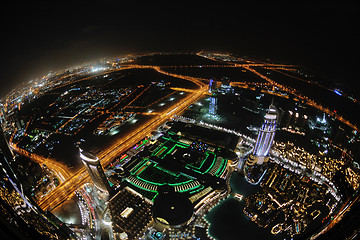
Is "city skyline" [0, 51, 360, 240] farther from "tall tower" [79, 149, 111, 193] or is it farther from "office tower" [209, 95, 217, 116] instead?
"office tower" [209, 95, 217, 116]

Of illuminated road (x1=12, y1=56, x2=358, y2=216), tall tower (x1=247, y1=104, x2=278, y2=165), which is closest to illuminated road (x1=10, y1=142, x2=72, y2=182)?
illuminated road (x1=12, y1=56, x2=358, y2=216)

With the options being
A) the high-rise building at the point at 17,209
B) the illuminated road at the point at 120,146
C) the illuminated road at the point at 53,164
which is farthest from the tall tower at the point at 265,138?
the illuminated road at the point at 53,164

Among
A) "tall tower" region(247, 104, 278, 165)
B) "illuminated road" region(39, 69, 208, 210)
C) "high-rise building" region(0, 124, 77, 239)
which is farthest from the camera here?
"tall tower" region(247, 104, 278, 165)

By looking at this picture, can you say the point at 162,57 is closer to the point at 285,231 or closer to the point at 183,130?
the point at 183,130

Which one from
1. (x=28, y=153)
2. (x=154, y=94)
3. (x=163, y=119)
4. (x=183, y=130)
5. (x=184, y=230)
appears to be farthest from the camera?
(x=154, y=94)

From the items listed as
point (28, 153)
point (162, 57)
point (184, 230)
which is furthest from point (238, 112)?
point (162, 57)
